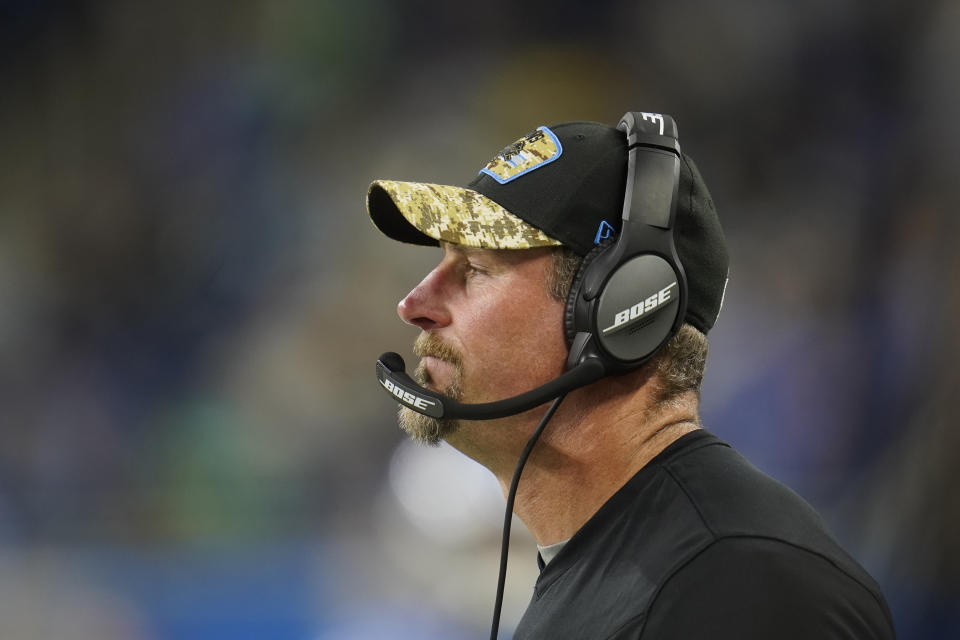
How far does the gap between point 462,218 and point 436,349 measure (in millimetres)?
158

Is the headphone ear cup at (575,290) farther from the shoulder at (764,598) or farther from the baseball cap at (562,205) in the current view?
the shoulder at (764,598)

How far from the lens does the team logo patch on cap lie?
42.2 inches

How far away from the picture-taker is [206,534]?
272 cm

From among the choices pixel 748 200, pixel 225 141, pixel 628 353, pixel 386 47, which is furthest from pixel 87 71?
pixel 628 353

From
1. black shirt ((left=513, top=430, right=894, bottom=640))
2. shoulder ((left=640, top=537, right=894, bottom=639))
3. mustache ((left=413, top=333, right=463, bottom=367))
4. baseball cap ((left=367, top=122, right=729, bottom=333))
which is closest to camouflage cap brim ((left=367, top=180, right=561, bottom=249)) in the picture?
baseball cap ((left=367, top=122, right=729, bottom=333))

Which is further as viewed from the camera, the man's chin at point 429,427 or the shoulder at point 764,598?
the man's chin at point 429,427

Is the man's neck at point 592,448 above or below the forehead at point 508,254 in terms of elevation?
below

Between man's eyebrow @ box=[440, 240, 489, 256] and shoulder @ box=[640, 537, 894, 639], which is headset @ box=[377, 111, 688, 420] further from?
shoulder @ box=[640, 537, 894, 639]

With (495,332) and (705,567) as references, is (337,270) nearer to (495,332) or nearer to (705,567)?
(495,332)

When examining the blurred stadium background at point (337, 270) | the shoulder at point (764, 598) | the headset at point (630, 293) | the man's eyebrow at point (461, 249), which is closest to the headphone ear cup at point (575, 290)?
the headset at point (630, 293)

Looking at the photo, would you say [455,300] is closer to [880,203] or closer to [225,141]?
[880,203]

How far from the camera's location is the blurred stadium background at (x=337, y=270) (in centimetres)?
239

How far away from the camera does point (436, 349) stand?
42.6 inches

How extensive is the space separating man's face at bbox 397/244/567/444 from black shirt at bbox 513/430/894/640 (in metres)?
0.17
